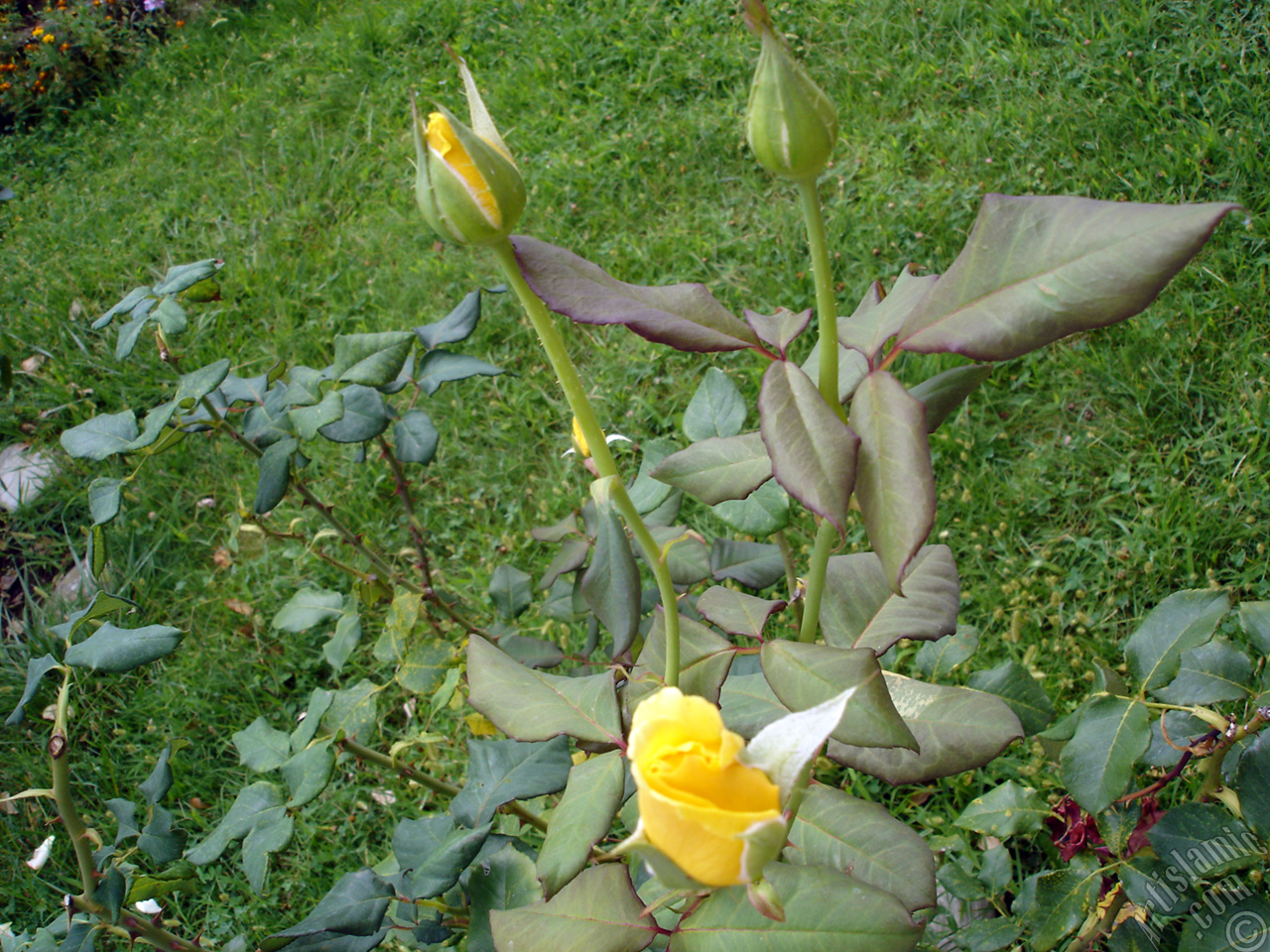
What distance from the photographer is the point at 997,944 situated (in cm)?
116

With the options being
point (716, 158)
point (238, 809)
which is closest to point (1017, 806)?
point (238, 809)

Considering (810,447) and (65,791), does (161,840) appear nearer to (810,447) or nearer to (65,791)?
(65,791)

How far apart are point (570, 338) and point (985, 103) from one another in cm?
139

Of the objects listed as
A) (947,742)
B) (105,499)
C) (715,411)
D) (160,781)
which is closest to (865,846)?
(947,742)

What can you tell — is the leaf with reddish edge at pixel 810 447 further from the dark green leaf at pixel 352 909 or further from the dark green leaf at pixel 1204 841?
the dark green leaf at pixel 352 909

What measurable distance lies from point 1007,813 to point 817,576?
580 mm

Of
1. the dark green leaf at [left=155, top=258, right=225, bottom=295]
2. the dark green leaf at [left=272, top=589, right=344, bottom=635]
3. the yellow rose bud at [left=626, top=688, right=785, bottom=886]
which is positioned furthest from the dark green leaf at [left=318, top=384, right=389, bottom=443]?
the yellow rose bud at [left=626, top=688, right=785, bottom=886]

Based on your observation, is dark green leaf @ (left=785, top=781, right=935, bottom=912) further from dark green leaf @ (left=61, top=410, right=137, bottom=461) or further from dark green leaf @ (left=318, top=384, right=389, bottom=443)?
dark green leaf @ (left=61, top=410, right=137, bottom=461)

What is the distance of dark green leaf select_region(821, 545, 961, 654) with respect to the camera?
3.20 feet

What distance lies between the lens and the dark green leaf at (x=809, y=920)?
651 mm

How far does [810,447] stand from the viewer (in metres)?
0.60

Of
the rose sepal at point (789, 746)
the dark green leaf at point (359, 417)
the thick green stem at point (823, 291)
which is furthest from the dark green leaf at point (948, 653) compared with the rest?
the dark green leaf at point (359, 417)

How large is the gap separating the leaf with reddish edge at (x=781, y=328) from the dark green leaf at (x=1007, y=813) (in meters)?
0.73

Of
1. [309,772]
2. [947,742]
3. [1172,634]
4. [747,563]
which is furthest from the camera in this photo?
[747,563]
